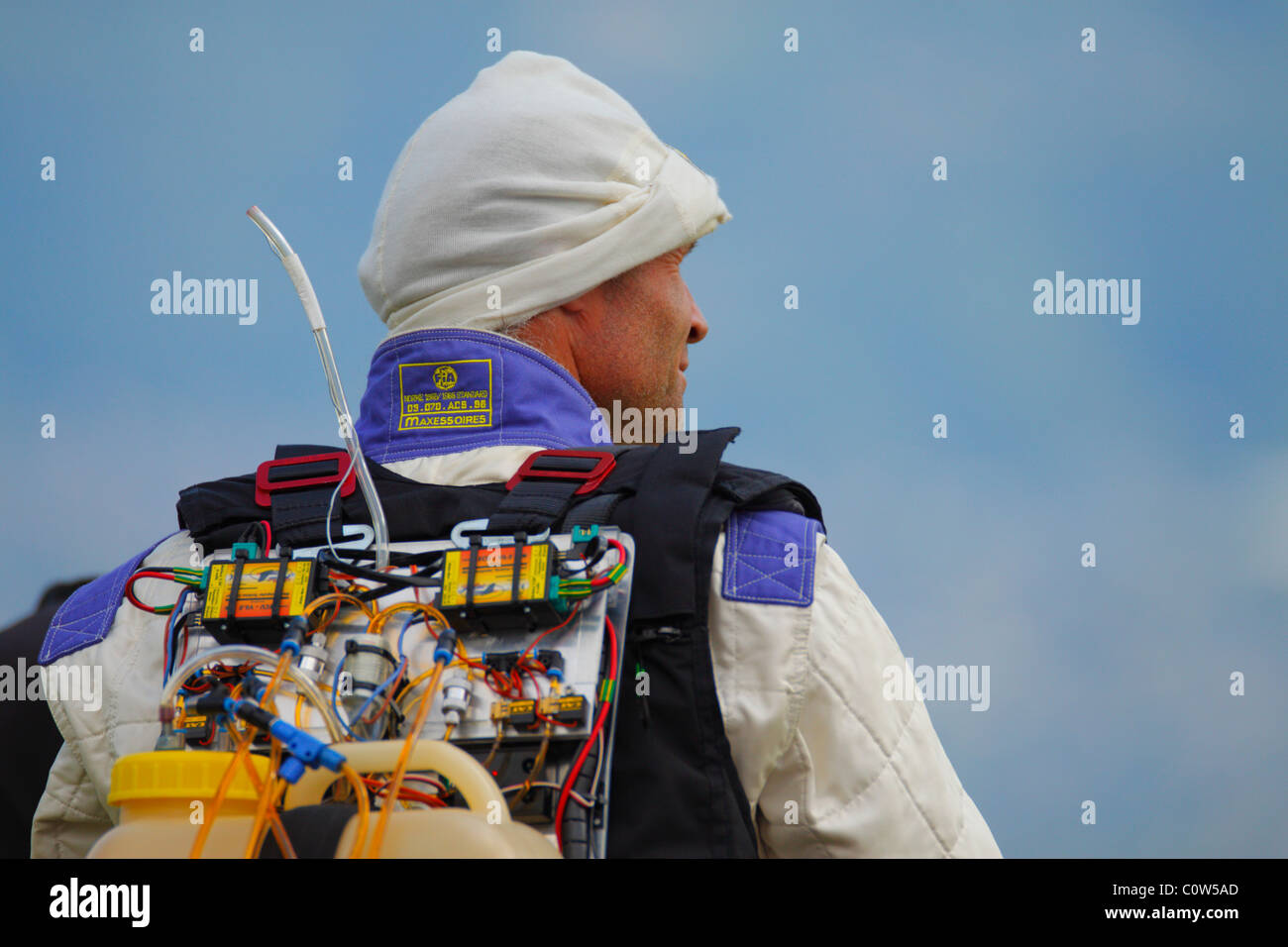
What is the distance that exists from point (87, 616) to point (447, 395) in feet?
3.24

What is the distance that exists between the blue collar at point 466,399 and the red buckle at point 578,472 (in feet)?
0.91

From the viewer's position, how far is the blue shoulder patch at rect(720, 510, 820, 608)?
273 cm

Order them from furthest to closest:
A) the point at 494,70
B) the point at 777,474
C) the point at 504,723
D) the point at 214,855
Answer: the point at 494,70 → the point at 777,474 → the point at 504,723 → the point at 214,855

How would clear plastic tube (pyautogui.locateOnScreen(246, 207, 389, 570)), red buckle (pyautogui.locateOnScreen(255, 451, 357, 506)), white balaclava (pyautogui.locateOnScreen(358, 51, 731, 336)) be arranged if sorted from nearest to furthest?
1. clear plastic tube (pyautogui.locateOnScreen(246, 207, 389, 570))
2. red buckle (pyautogui.locateOnScreen(255, 451, 357, 506))
3. white balaclava (pyautogui.locateOnScreen(358, 51, 731, 336))

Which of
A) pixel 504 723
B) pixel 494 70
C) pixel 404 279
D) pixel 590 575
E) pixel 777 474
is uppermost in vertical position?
pixel 494 70

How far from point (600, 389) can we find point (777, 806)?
1.38 metres

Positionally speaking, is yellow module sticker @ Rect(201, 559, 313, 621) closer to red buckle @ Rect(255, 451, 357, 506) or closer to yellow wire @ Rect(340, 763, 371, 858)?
red buckle @ Rect(255, 451, 357, 506)

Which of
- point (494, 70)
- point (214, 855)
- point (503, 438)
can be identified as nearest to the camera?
point (214, 855)

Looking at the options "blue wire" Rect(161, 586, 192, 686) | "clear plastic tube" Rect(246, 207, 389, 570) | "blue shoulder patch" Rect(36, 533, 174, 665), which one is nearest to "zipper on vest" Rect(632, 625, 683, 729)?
"clear plastic tube" Rect(246, 207, 389, 570)

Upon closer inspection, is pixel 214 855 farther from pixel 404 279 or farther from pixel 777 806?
pixel 404 279

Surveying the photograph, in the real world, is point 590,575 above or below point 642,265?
below

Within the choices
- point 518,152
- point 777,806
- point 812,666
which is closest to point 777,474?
point 812,666

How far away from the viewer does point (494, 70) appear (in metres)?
3.95

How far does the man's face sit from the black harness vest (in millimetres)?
629
